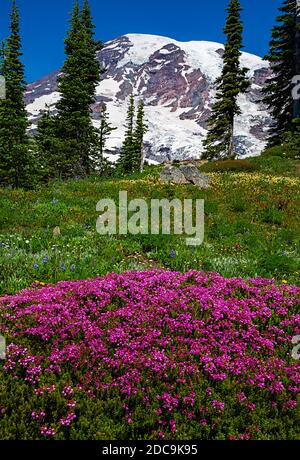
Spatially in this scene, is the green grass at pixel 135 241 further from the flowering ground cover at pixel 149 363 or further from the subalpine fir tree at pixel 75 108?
the subalpine fir tree at pixel 75 108

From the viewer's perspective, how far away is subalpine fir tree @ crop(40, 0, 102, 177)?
127 feet

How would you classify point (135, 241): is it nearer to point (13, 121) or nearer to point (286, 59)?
point (13, 121)

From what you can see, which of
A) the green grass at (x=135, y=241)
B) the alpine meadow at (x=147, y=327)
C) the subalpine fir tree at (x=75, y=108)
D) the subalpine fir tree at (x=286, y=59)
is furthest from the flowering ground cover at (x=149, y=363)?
the subalpine fir tree at (x=286, y=59)

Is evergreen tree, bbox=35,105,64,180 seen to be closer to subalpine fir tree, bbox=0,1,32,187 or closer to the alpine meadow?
subalpine fir tree, bbox=0,1,32,187

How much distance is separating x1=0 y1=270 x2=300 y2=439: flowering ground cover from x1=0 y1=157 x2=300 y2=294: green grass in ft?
6.61

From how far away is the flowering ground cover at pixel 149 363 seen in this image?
4219 mm

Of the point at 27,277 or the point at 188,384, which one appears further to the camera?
the point at 27,277

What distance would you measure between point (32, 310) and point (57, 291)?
0.75 m

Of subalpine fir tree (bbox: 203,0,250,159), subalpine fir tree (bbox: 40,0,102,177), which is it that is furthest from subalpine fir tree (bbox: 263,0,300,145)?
subalpine fir tree (bbox: 40,0,102,177)

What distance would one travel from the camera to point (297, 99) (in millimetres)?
39875

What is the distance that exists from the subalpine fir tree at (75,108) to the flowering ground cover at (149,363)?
31.9 meters
